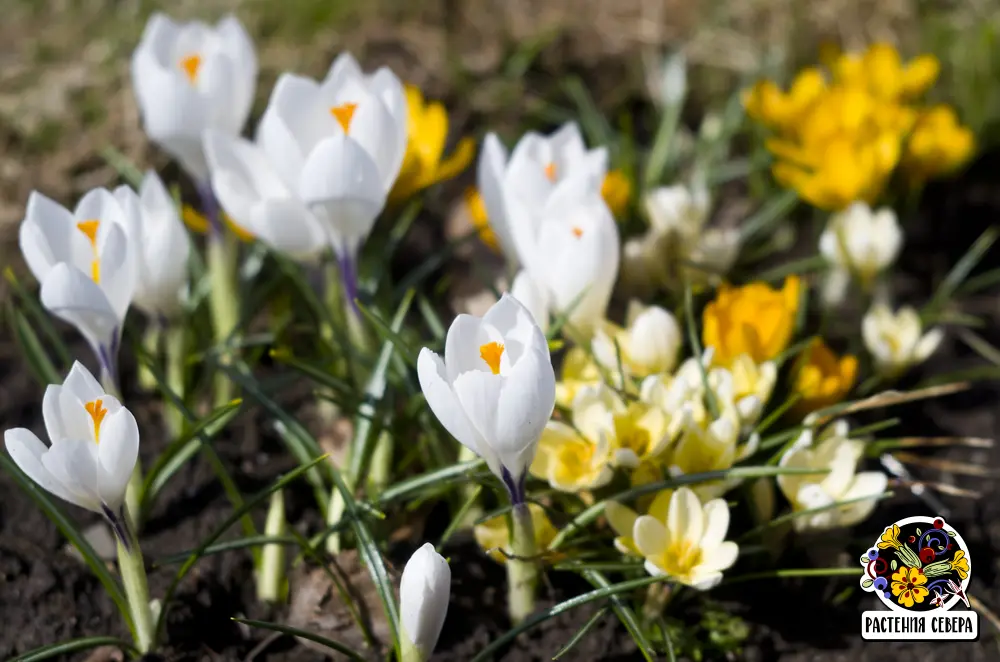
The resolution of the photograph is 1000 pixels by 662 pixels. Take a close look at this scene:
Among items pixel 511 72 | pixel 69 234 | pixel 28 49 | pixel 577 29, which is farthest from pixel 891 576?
pixel 28 49

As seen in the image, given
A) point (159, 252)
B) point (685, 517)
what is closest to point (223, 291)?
point (159, 252)

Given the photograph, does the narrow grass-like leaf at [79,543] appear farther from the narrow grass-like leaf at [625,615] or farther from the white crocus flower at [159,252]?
the narrow grass-like leaf at [625,615]

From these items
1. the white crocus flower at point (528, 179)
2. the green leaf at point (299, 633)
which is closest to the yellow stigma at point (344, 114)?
the white crocus flower at point (528, 179)

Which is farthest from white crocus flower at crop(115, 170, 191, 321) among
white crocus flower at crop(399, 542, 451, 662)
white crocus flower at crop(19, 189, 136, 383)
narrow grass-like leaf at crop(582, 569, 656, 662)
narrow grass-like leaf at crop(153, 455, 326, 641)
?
narrow grass-like leaf at crop(582, 569, 656, 662)

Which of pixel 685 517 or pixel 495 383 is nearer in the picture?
pixel 495 383

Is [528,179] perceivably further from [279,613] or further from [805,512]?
[279,613]

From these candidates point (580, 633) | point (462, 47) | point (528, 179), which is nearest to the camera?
point (580, 633)

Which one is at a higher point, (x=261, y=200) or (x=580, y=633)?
(x=261, y=200)
